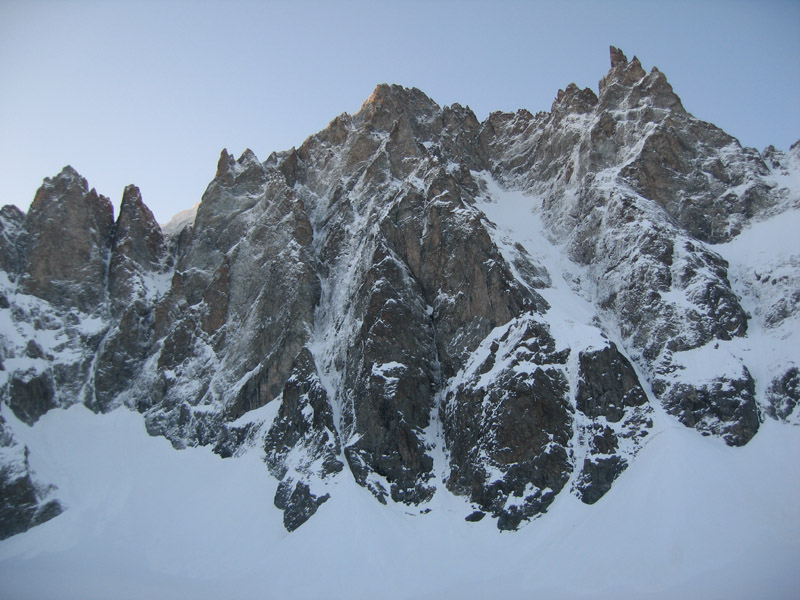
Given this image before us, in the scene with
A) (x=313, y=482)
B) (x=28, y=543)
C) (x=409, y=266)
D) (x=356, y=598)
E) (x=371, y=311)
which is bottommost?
(x=356, y=598)

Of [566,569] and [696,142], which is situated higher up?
[696,142]

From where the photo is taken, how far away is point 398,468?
174 feet

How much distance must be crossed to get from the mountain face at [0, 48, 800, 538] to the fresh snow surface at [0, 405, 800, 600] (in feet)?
5.98

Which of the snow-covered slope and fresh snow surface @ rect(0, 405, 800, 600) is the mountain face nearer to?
the snow-covered slope

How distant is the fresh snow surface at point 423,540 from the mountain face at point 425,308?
1824 millimetres

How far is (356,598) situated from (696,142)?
213ft

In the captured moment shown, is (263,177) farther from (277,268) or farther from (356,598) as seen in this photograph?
(356,598)

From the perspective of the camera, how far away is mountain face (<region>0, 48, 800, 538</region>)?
50.9 metres

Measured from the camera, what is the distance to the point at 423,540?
47.9 m

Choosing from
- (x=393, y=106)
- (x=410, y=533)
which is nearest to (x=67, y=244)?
(x=393, y=106)

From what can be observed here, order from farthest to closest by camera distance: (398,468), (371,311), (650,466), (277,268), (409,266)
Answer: (277,268) → (409,266) → (371,311) → (398,468) → (650,466)

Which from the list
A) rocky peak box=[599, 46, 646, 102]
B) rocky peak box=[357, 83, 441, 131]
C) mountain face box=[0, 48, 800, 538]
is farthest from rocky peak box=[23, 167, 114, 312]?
rocky peak box=[599, 46, 646, 102]

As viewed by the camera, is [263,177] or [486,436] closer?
[486,436]

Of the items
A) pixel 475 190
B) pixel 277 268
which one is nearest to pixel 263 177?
pixel 277 268
